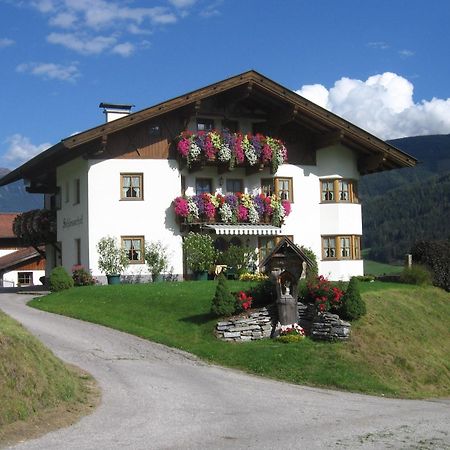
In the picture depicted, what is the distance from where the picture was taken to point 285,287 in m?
22.3

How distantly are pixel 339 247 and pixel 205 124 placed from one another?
9.37 meters

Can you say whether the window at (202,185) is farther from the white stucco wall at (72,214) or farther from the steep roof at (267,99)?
A: the white stucco wall at (72,214)

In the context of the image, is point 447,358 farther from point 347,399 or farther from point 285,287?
point 347,399

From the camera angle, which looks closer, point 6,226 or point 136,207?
point 136,207

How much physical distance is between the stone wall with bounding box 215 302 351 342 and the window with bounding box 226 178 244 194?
1523 centimetres

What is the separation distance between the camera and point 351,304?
72.8 feet

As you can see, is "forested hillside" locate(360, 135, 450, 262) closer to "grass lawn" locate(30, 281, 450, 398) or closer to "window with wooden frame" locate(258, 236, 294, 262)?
"window with wooden frame" locate(258, 236, 294, 262)

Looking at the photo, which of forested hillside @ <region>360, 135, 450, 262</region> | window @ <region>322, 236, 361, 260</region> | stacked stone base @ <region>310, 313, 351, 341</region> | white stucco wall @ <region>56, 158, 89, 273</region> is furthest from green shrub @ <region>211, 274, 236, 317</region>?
forested hillside @ <region>360, 135, 450, 262</region>

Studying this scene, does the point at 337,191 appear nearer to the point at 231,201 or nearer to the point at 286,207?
the point at 286,207

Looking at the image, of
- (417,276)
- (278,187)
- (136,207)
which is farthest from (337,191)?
(136,207)

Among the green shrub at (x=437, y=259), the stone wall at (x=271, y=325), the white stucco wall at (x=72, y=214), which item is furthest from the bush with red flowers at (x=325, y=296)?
the white stucco wall at (x=72, y=214)

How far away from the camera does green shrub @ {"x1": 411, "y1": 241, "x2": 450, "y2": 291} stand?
107ft

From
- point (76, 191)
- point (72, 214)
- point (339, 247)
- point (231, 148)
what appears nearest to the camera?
point (231, 148)

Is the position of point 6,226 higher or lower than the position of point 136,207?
higher
